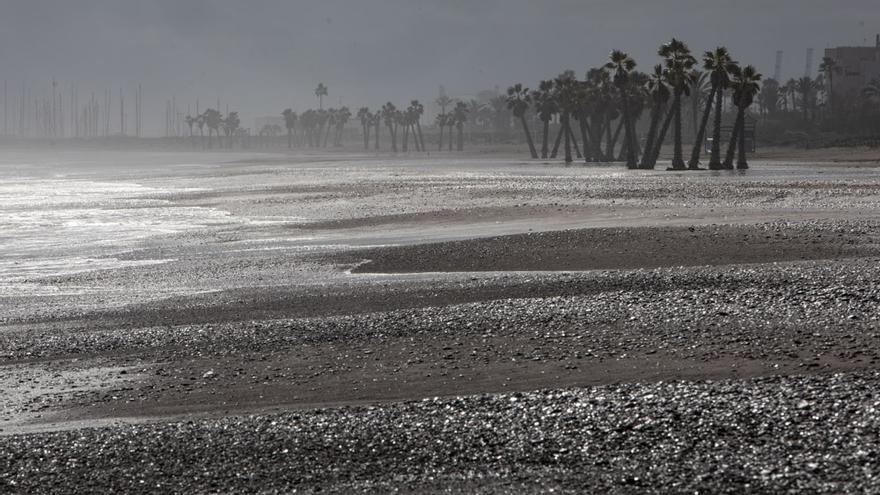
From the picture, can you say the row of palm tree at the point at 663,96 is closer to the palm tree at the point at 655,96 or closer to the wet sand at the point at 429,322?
the palm tree at the point at 655,96

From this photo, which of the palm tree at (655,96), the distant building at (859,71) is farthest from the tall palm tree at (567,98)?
the distant building at (859,71)

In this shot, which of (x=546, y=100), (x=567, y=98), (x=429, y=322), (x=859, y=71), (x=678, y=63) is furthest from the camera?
(x=859, y=71)

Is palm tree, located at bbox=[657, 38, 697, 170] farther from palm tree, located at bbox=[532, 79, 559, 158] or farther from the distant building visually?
the distant building

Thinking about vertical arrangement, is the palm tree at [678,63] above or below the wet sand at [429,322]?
above

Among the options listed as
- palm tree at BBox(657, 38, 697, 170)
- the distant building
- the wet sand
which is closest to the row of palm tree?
palm tree at BBox(657, 38, 697, 170)

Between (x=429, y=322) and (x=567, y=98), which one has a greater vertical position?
(x=567, y=98)

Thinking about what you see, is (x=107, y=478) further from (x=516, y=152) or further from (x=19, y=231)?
(x=516, y=152)

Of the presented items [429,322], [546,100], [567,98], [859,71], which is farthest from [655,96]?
[859,71]

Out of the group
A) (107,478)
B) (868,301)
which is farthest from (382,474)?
(868,301)

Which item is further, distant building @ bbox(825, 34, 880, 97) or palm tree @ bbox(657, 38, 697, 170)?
distant building @ bbox(825, 34, 880, 97)

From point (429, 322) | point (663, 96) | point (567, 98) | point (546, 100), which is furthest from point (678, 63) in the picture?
point (429, 322)

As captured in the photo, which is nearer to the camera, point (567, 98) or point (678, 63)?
point (678, 63)

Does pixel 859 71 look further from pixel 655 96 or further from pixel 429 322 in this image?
pixel 429 322

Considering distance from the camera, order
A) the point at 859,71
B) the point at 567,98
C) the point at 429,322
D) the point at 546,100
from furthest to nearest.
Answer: the point at 859,71
the point at 546,100
the point at 567,98
the point at 429,322
